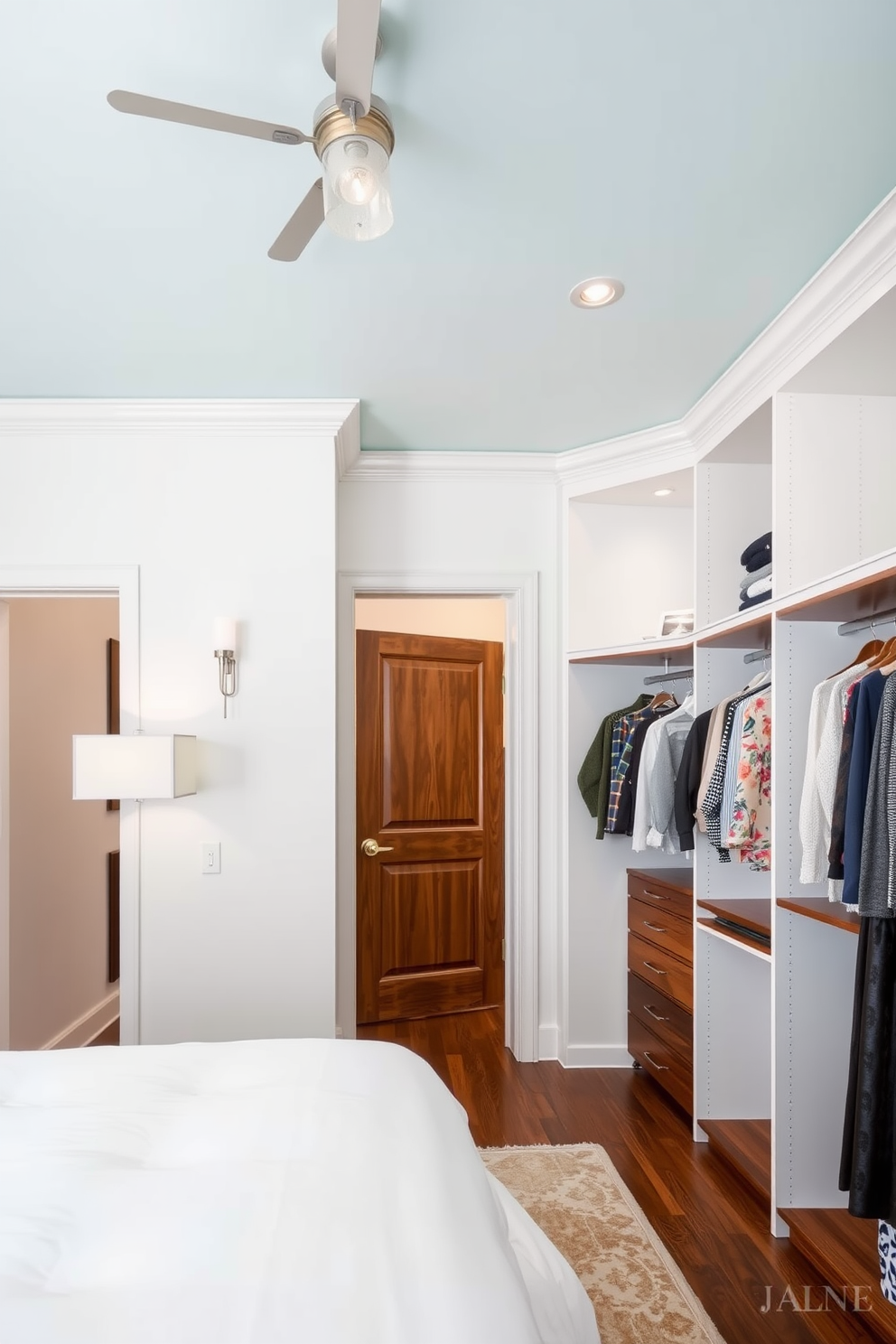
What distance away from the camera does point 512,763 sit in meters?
3.85

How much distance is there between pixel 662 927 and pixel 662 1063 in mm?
509

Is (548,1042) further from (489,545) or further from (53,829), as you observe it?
(53,829)

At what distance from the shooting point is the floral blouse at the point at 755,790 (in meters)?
2.75

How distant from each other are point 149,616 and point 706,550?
2087 mm

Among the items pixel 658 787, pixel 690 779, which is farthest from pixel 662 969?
pixel 690 779

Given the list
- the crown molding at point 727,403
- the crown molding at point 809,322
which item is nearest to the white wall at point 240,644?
the crown molding at point 727,403

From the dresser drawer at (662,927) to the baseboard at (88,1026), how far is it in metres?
2.45

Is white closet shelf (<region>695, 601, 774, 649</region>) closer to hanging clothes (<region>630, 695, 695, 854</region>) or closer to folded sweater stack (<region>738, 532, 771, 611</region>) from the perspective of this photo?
folded sweater stack (<region>738, 532, 771, 611</region>)

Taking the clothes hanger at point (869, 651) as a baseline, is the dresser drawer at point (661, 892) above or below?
below

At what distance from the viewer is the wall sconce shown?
3000 millimetres

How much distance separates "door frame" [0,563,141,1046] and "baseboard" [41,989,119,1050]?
98cm

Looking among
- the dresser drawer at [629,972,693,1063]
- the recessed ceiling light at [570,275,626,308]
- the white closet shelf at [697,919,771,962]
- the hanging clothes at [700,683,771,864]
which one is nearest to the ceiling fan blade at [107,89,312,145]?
the recessed ceiling light at [570,275,626,308]

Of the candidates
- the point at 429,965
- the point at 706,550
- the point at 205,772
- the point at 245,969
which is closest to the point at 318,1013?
the point at 245,969

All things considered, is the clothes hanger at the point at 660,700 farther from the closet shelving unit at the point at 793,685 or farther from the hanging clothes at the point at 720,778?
the hanging clothes at the point at 720,778
